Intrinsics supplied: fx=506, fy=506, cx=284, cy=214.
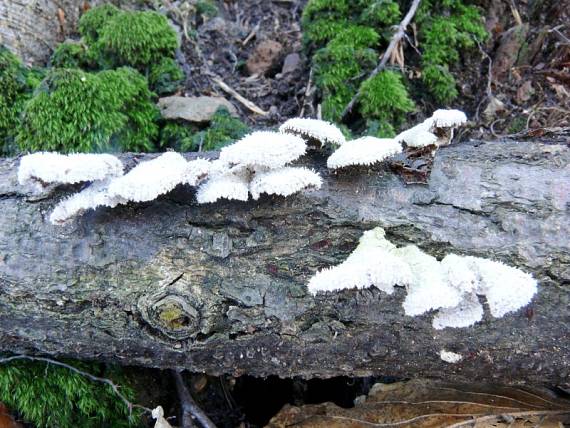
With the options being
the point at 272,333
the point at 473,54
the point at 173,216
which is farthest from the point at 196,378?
the point at 473,54

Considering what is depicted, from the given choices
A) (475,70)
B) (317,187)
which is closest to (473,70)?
(475,70)


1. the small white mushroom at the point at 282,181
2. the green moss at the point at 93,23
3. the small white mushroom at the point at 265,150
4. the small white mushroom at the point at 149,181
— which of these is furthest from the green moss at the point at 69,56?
the small white mushroom at the point at 282,181

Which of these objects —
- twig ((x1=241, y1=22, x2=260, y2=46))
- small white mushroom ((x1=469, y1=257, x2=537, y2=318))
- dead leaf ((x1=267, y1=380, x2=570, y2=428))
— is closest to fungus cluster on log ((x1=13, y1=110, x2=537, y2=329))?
small white mushroom ((x1=469, y1=257, x2=537, y2=318))

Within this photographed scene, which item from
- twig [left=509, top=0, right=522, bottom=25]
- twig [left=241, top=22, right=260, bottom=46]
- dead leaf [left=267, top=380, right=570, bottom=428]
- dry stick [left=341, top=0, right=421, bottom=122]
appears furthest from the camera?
twig [left=241, top=22, right=260, bottom=46]

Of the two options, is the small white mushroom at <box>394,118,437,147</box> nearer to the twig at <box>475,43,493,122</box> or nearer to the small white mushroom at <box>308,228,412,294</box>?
the small white mushroom at <box>308,228,412,294</box>

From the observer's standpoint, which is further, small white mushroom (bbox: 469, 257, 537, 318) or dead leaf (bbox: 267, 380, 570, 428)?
dead leaf (bbox: 267, 380, 570, 428)

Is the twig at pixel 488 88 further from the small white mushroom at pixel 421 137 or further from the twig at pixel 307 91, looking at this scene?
the small white mushroom at pixel 421 137
